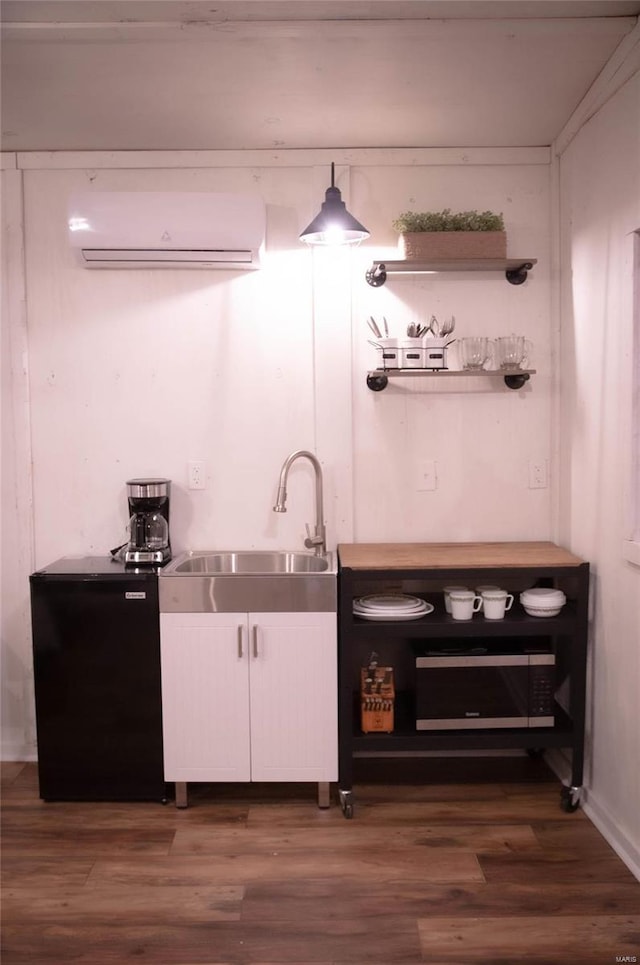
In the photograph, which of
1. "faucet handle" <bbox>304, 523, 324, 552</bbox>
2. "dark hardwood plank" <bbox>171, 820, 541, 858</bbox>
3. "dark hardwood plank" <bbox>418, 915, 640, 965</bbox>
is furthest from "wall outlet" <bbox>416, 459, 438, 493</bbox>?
"dark hardwood plank" <bbox>418, 915, 640, 965</bbox>

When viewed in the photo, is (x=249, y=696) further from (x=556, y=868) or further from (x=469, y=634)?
(x=556, y=868)

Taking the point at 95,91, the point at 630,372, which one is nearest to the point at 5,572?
the point at 95,91

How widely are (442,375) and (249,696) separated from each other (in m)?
1.43

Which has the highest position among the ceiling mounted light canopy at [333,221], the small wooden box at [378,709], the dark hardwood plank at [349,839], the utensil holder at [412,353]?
the ceiling mounted light canopy at [333,221]

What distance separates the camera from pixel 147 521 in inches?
125

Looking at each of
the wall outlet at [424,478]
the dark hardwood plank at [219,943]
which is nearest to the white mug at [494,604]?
the wall outlet at [424,478]

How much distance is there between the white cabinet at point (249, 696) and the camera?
2861mm

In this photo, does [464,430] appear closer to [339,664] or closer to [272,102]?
[339,664]

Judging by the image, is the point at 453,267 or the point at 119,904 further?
the point at 453,267

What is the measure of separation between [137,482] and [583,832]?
6.85 feet

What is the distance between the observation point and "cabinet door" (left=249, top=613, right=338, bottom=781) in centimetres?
286

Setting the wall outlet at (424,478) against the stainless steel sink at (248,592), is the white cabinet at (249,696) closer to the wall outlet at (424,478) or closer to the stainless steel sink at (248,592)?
the stainless steel sink at (248,592)

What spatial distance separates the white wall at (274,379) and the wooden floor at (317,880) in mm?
972

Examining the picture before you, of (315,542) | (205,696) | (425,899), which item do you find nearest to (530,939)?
(425,899)
